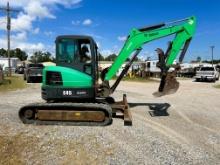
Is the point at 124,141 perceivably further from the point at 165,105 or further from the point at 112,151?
the point at 165,105

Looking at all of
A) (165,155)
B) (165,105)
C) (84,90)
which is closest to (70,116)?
(84,90)

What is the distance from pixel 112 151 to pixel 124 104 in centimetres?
534

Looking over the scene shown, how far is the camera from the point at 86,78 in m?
11.9

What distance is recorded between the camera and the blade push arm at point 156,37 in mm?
13297

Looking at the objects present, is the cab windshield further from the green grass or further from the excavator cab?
the green grass

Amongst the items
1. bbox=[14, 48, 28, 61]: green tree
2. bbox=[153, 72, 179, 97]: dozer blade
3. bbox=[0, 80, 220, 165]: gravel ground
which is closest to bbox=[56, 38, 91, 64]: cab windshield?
bbox=[0, 80, 220, 165]: gravel ground

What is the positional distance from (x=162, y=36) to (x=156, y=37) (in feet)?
0.74

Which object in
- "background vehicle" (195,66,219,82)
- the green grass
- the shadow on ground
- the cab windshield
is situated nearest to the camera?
the cab windshield

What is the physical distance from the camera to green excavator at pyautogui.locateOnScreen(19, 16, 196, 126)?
11297 millimetres

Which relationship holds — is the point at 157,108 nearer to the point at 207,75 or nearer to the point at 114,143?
the point at 114,143

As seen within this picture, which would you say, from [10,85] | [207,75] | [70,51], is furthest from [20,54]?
[70,51]

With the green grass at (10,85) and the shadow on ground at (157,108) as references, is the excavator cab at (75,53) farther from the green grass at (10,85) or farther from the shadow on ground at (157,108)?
the green grass at (10,85)

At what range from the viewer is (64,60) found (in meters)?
12.0

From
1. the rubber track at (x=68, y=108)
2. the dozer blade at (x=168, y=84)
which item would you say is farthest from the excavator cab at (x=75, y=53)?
the dozer blade at (x=168, y=84)
